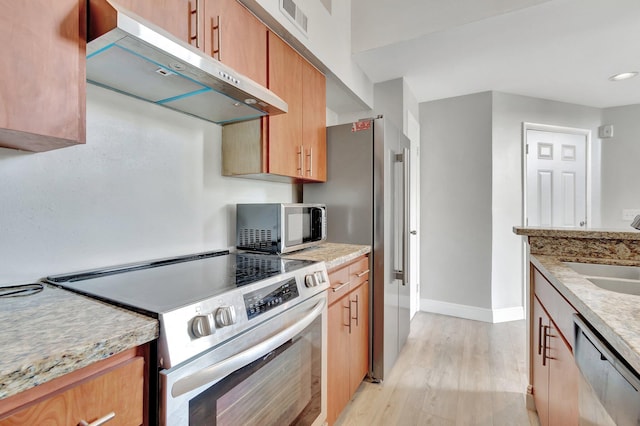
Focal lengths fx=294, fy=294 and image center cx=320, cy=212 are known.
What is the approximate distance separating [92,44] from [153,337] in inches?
32.8

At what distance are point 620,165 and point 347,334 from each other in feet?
13.3

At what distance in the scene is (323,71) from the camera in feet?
6.97

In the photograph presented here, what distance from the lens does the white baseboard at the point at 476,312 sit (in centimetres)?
306

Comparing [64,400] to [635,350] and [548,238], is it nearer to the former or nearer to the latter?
[635,350]

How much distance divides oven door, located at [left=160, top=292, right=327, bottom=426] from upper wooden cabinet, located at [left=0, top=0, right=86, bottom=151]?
0.68 metres

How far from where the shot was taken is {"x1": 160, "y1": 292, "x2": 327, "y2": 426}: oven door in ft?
2.33

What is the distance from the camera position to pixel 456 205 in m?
3.26

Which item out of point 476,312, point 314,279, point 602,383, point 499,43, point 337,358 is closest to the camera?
point 602,383

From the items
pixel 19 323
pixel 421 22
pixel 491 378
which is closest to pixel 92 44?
pixel 19 323

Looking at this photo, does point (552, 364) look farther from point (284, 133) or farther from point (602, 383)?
point (284, 133)

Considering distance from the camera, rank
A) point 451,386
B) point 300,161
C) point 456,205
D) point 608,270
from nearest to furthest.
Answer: point 608,270 < point 300,161 < point 451,386 < point 456,205

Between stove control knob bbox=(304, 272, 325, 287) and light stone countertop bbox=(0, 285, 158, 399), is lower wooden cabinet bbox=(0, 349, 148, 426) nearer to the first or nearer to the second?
light stone countertop bbox=(0, 285, 158, 399)

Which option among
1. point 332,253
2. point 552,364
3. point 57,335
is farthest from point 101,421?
point 552,364

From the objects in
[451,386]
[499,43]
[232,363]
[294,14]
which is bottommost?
[451,386]
